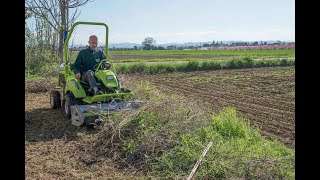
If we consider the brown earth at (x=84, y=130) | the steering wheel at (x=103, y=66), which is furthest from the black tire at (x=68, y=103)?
the steering wheel at (x=103, y=66)

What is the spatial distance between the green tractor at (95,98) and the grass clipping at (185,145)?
31 cm

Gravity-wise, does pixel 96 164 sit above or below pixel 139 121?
below

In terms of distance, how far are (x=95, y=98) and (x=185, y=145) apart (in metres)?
2.26

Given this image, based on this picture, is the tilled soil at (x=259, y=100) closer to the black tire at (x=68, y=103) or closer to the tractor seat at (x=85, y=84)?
the tractor seat at (x=85, y=84)

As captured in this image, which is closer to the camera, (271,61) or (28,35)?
(28,35)

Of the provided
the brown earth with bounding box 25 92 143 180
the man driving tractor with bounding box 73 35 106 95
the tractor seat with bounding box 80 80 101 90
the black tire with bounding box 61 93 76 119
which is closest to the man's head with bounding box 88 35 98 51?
the man driving tractor with bounding box 73 35 106 95

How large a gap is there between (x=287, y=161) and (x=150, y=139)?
1.76 m

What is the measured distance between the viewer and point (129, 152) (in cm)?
497

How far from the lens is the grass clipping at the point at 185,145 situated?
4.12 metres
